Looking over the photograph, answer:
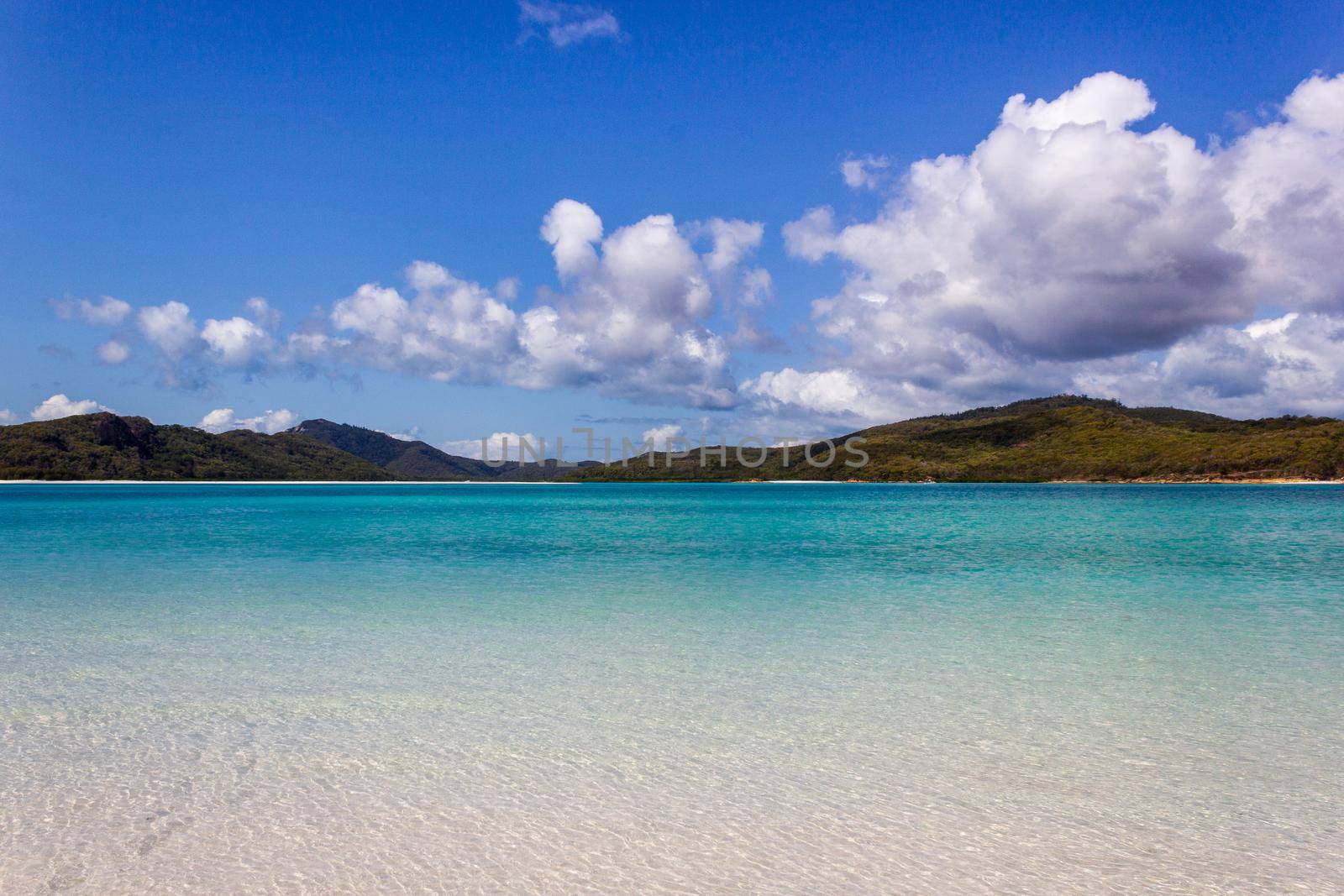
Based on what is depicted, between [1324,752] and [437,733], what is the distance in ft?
29.5

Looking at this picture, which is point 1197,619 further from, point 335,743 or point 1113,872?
point 335,743

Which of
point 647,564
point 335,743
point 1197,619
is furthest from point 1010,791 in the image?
point 647,564

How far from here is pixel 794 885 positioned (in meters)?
5.24

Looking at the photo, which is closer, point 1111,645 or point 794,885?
point 794,885

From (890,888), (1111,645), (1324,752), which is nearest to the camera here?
(890,888)

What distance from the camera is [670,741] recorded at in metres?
8.39

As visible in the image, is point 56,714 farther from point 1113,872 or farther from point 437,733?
point 1113,872

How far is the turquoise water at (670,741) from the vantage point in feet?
18.3

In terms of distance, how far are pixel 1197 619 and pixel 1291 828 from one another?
12.2 m

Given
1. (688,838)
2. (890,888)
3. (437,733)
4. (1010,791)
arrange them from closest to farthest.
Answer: (890,888), (688,838), (1010,791), (437,733)

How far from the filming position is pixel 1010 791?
685cm

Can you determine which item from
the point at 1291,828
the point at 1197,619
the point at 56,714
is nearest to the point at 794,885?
the point at 1291,828

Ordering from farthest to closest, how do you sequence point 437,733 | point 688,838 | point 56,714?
point 56,714
point 437,733
point 688,838

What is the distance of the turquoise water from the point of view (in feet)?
18.3
